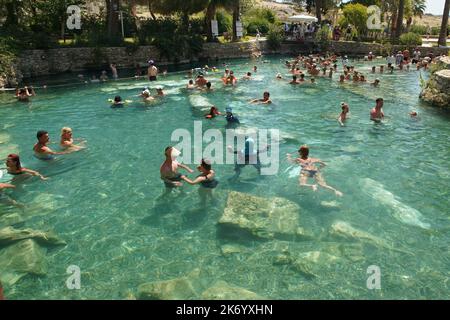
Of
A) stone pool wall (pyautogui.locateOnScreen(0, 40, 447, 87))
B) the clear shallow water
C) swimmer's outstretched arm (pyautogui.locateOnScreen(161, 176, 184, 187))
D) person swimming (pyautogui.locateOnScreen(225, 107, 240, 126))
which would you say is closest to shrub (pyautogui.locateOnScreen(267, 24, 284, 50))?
stone pool wall (pyautogui.locateOnScreen(0, 40, 447, 87))

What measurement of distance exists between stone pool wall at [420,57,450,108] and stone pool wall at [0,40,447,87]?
19.6m

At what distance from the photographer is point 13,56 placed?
79.7 ft

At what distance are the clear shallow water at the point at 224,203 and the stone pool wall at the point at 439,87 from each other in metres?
0.64

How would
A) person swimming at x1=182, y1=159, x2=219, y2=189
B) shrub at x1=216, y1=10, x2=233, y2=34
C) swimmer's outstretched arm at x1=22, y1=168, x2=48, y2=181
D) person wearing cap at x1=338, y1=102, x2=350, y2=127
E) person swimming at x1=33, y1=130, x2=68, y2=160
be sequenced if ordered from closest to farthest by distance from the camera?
1. person swimming at x1=182, y1=159, x2=219, y2=189
2. swimmer's outstretched arm at x1=22, y1=168, x2=48, y2=181
3. person swimming at x1=33, y1=130, x2=68, y2=160
4. person wearing cap at x1=338, y1=102, x2=350, y2=127
5. shrub at x1=216, y1=10, x2=233, y2=34

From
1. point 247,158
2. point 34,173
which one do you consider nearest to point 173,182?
point 247,158

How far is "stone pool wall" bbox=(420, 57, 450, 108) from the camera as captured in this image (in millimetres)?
17750

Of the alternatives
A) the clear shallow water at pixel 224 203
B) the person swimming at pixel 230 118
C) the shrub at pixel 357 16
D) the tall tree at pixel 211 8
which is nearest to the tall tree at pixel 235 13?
the tall tree at pixel 211 8

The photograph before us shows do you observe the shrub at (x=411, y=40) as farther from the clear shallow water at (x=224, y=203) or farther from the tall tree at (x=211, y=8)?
the clear shallow water at (x=224, y=203)

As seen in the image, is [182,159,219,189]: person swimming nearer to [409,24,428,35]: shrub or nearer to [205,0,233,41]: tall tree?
[205,0,233,41]: tall tree

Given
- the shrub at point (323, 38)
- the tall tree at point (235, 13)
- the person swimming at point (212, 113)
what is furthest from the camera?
the shrub at point (323, 38)

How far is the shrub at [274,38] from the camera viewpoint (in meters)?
42.4

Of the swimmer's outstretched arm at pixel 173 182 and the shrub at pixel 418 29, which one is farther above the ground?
the shrub at pixel 418 29

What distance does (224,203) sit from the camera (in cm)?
916
